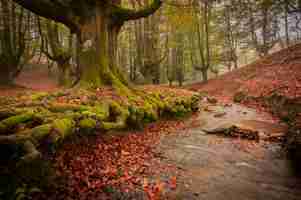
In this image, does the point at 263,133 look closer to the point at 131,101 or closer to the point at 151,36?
the point at 131,101

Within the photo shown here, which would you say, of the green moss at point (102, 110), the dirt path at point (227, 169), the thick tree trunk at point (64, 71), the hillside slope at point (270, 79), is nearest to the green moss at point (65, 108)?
the green moss at point (102, 110)

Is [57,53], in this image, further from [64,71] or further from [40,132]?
[40,132]

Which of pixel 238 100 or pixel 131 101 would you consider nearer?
pixel 131 101

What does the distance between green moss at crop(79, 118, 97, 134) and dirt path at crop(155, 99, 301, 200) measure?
72.3 inches

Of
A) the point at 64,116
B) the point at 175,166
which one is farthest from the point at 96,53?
the point at 175,166

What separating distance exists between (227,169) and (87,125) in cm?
317

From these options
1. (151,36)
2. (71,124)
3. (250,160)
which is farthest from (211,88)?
(71,124)

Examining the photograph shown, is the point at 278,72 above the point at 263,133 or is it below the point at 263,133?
above

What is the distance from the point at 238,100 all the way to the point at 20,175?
14.1 metres

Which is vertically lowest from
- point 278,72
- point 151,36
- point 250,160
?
point 250,160

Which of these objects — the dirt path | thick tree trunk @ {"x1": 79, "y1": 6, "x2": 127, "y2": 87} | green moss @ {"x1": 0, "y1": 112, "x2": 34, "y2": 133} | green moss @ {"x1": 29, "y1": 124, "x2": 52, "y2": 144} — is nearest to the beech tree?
thick tree trunk @ {"x1": 79, "y1": 6, "x2": 127, "y2": 87}

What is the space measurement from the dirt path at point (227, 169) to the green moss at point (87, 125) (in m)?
1.84

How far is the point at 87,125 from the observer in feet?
15.2

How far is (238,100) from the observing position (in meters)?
14.4
